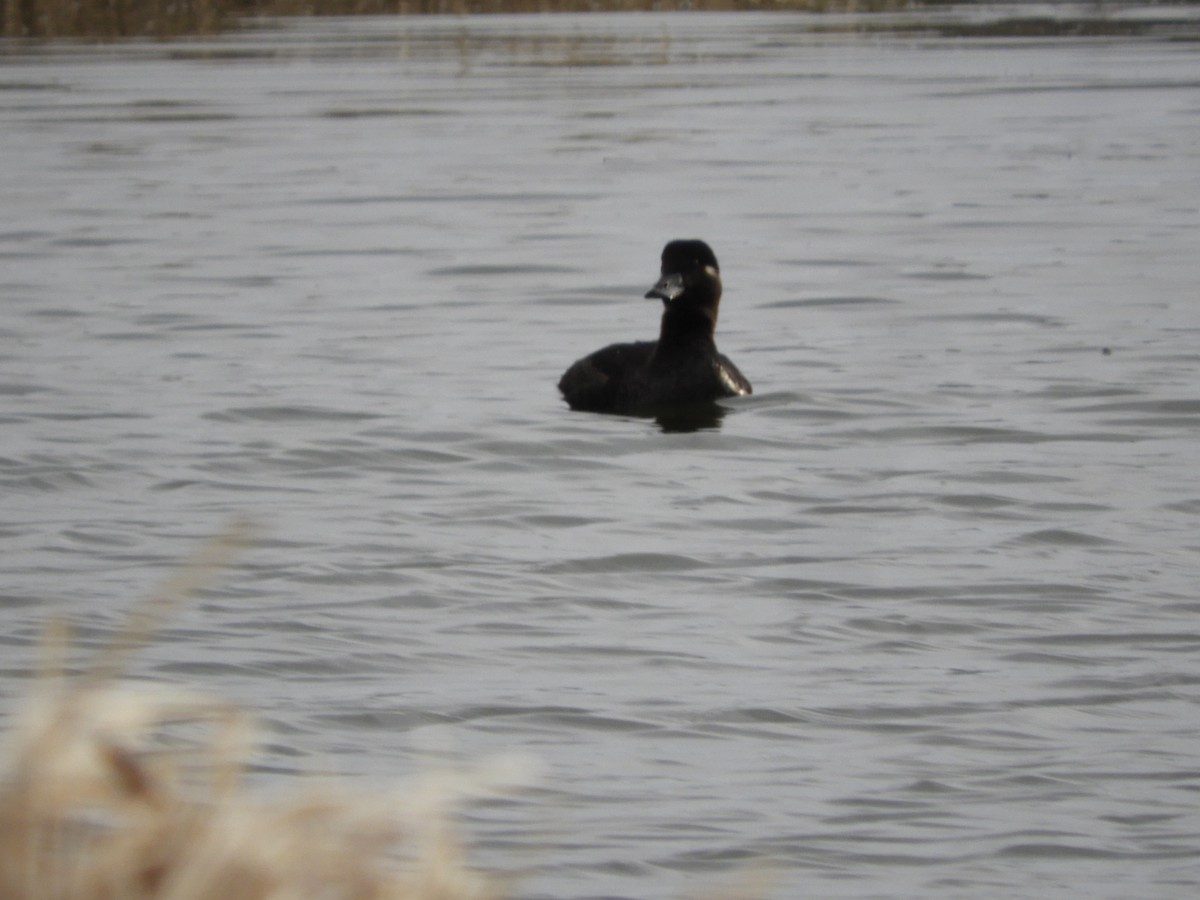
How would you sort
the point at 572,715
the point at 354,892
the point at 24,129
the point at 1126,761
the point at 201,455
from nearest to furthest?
the point at 354,892 → the point at 1126,761 → the point at 572,715 → the point at 201,455 → the point at 24,129

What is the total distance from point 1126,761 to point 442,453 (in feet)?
17.7

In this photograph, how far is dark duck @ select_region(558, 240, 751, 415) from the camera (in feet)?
38.5

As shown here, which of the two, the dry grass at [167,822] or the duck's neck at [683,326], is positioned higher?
the dry grass at [167,822]

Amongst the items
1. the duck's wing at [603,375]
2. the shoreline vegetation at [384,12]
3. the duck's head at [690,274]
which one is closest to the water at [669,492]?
the duck's wing at [603,375]

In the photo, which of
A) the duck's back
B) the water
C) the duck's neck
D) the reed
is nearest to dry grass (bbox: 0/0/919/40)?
the reed

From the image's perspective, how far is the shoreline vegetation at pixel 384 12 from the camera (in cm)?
4566

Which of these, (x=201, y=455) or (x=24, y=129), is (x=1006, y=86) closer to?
(x=24, y=129)

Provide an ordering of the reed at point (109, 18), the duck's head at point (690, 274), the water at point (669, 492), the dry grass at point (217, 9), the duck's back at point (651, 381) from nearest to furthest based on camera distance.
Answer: the water at point (669, 492) < the duck's back at point (651, 381) < the duck's head at point (690, 274) < the reed at point (109, 18) < the dry grass at point (217, 9)

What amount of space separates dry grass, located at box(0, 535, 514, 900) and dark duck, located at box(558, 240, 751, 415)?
33.6 ft

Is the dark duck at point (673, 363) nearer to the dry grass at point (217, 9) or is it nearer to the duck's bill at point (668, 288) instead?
the duck's bill at point (668, 288)

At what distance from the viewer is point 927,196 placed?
21297mm

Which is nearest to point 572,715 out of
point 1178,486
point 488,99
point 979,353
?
point 1178,486

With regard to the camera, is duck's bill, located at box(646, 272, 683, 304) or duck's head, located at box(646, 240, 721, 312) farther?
duck's head, located at box(646, 240, 721, 312)

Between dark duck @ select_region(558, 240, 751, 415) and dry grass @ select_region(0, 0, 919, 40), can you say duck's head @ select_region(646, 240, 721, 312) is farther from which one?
dry grass @ select_region(0, 0, 919, 40)
